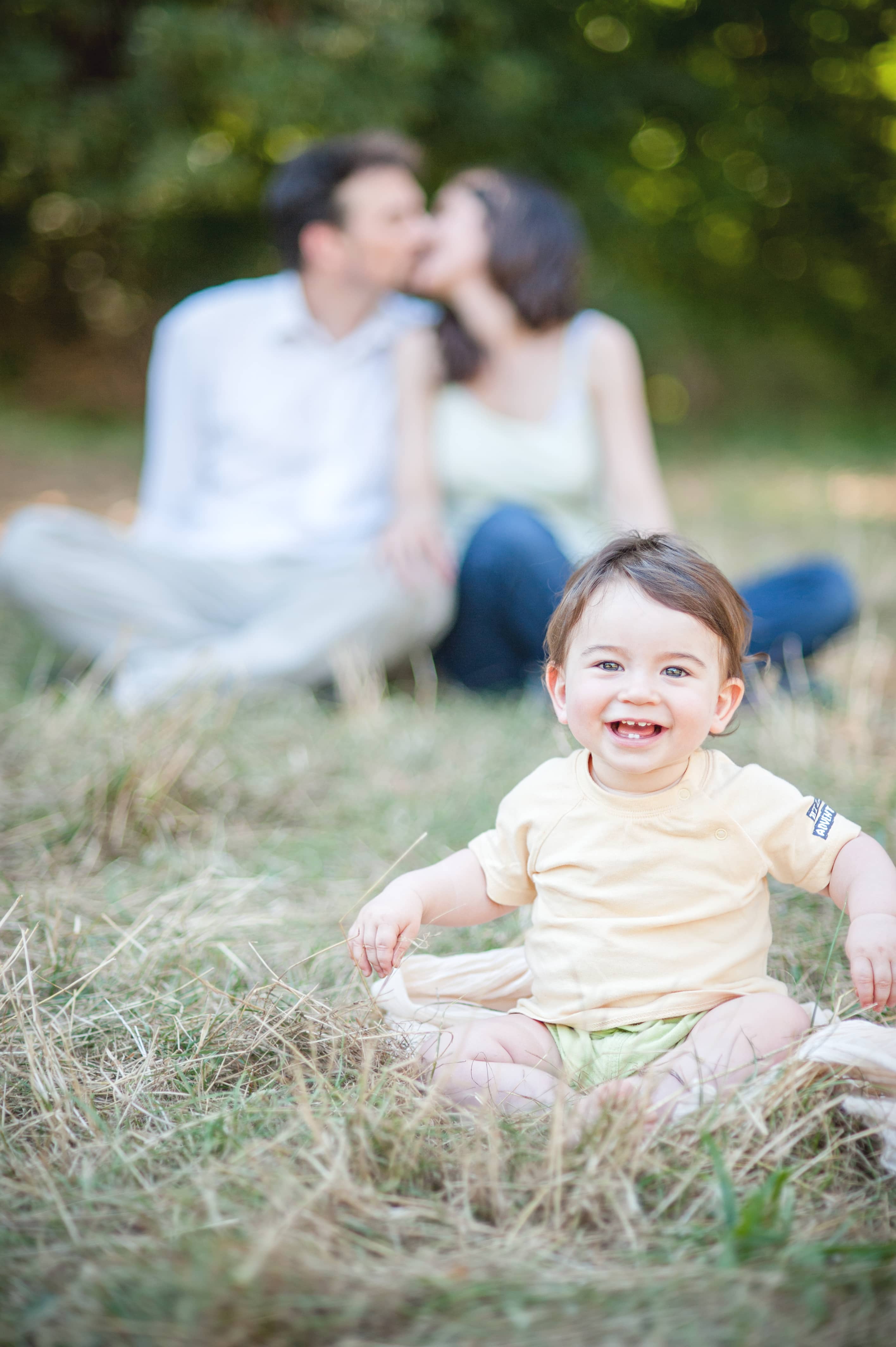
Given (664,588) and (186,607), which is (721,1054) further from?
(186,607)

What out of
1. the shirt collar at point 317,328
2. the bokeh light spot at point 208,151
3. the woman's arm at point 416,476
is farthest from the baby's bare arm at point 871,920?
the bokeh light spot at point 208,151

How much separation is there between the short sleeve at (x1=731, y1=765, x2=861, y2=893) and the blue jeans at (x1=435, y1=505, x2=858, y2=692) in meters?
1.40

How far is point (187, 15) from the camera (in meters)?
6.95

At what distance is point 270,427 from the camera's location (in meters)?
3.09

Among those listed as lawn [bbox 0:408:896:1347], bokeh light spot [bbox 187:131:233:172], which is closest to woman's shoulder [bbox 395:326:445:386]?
lawn [bbox 0:408:896:1347]

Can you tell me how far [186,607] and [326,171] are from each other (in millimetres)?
1233

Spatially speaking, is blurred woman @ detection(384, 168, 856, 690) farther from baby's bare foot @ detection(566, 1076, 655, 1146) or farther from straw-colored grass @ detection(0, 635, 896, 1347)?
baby's bare foot @ detection(566, 1076, 655, 1146)

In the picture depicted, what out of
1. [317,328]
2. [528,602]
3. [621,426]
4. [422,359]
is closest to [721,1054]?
[528,602]

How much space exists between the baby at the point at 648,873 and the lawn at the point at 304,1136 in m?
0.08

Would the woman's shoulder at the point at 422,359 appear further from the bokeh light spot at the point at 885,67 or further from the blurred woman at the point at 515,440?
the bokeh light spot at the point at 885,67

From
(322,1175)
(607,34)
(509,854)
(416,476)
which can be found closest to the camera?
(322,1175)

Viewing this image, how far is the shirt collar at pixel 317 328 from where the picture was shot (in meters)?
3.11

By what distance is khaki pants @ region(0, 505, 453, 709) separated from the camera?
2.63 m

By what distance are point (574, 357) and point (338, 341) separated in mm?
684
